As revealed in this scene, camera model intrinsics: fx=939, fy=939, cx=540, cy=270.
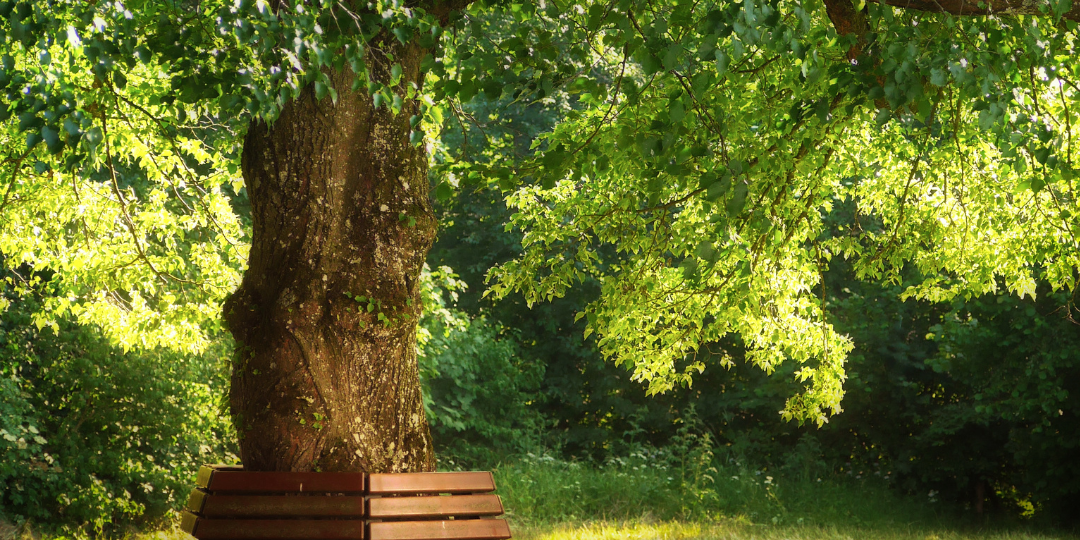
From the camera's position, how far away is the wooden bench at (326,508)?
9.53 feet

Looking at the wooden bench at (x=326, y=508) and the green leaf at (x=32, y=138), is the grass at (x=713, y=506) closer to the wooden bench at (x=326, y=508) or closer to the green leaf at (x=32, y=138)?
the wooden bench at (x=326, y=508)

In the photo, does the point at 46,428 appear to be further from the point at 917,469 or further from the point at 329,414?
the point at 917,469

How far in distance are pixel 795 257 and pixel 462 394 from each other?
821 cm

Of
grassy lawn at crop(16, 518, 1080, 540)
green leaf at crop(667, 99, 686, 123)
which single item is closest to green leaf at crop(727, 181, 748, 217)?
green leaf at crop(667, 99, 686, 123)

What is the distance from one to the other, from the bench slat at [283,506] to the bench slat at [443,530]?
0.09 meters

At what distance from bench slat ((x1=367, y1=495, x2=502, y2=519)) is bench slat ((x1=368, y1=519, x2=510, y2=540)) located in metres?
0.03

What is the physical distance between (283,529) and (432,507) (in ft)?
1.52

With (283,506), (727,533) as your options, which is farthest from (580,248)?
(727,533)

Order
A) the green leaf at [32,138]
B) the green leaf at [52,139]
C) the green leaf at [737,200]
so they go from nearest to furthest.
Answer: the green leaf at [52,139]
the green leaf at [32,138]
the green leaf at [737,200]

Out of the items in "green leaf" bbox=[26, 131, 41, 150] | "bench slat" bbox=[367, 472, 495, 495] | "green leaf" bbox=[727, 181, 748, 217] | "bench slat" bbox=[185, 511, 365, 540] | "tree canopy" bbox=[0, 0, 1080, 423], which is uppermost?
"tree canopy" bbox=[0, 0, 1080, 423]

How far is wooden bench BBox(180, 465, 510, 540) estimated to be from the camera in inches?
114

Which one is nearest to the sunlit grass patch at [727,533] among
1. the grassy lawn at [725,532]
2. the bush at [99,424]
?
the grassy lawn at [725,532]

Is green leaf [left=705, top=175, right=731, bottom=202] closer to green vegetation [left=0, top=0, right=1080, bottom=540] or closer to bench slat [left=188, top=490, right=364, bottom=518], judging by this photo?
green vegetation [left=0, top=0, right=1080, bottom=540]

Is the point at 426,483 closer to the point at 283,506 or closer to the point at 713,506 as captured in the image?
the point at 283,506
